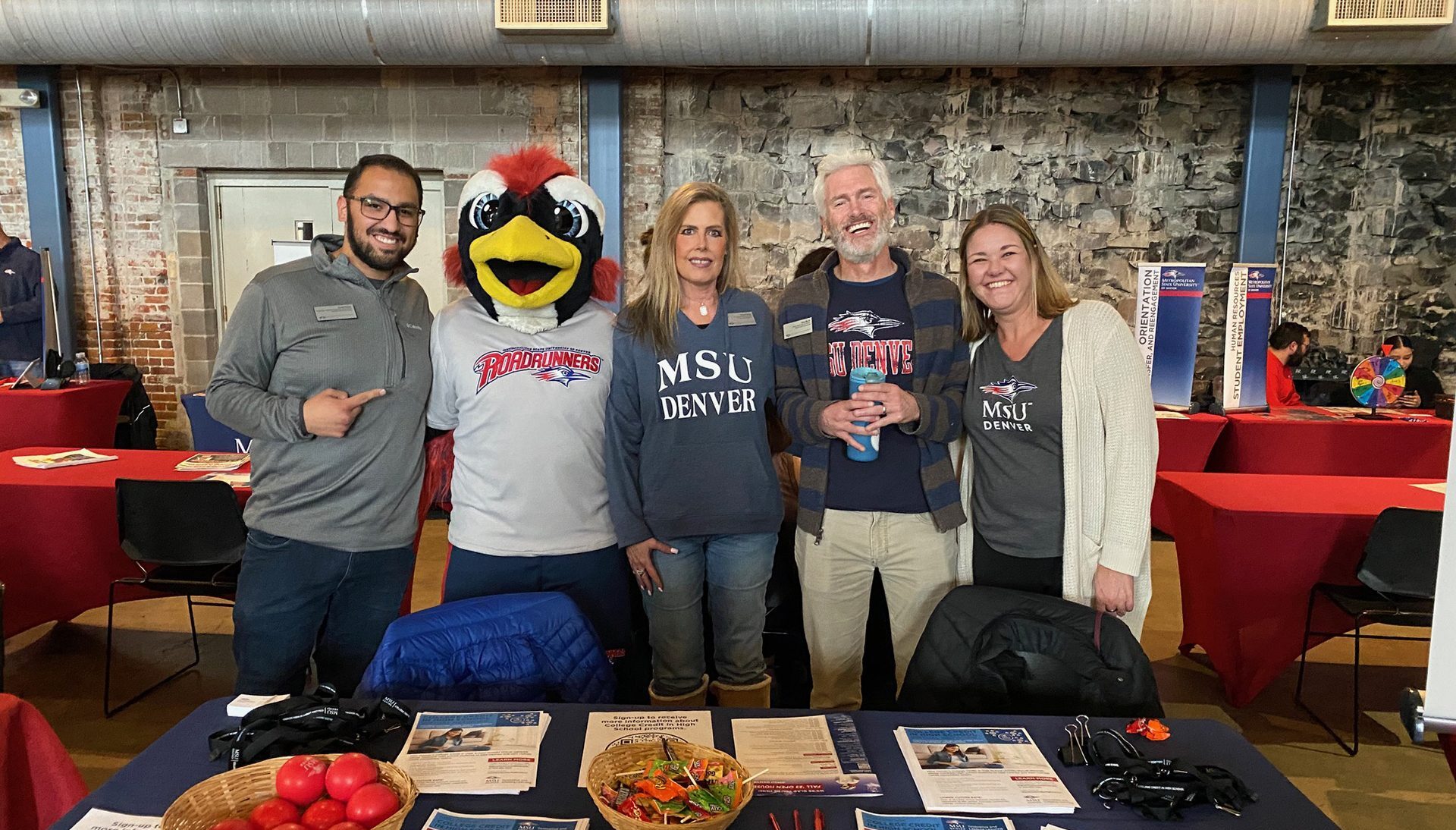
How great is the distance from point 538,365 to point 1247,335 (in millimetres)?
4992

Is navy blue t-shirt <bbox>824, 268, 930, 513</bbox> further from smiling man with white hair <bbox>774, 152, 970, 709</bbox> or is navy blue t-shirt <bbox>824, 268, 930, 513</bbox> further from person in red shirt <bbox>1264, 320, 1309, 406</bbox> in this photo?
person in red shirt <bbox>1264, 320, 1309, 406</bbox>

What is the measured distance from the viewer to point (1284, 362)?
549 cm

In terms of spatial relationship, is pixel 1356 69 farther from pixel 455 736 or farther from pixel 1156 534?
pixel 455 736

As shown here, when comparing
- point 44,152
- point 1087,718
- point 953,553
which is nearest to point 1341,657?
point 953,553

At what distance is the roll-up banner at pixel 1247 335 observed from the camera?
5301mm

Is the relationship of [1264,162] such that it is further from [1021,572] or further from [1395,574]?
[1021,572]

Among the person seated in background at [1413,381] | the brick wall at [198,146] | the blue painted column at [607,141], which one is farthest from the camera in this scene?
the brick wall at [198,146]

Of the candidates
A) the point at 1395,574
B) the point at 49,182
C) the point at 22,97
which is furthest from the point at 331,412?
the point at 22,97

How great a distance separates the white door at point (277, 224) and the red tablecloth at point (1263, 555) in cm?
491

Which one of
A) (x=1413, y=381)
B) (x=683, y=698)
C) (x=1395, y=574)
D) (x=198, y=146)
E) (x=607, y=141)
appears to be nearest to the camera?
(x=683, y=698)

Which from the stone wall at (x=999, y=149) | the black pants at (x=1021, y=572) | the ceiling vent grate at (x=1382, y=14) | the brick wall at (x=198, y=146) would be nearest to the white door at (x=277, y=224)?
the brick wall at (x=198, y=146)

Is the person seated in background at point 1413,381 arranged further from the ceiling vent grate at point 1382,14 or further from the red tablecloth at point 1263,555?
the red tablecloth at point 1263,555

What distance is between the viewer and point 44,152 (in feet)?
19.8

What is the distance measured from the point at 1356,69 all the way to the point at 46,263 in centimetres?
835
